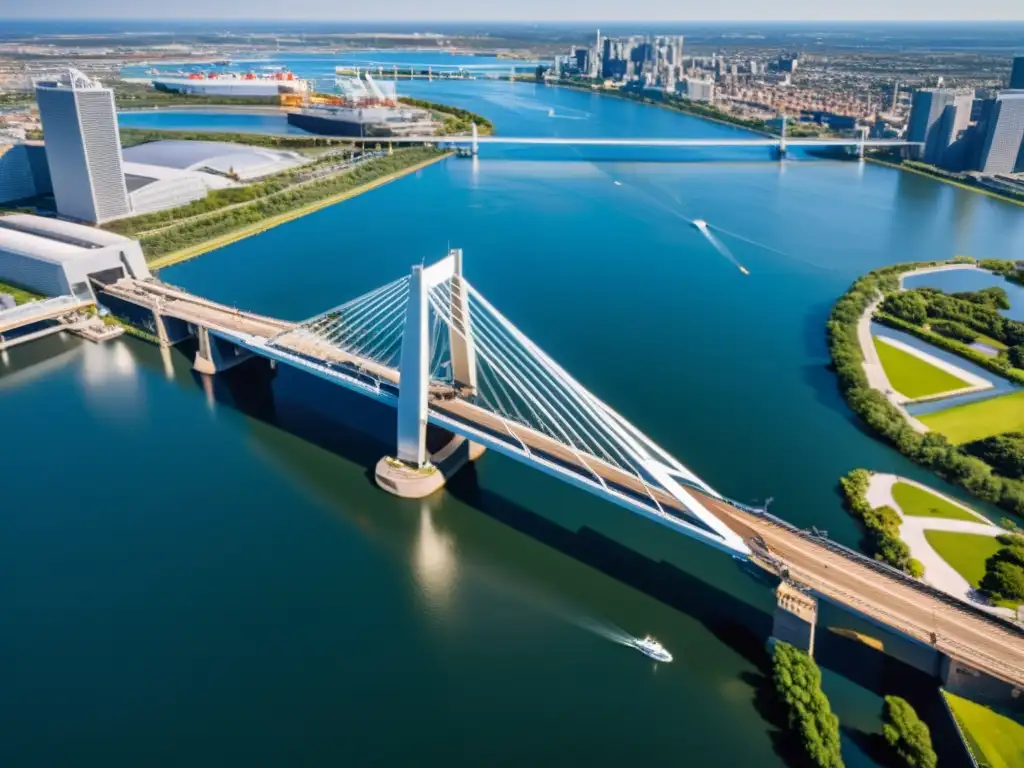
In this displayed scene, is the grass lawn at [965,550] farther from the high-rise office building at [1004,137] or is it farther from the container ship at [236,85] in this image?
the container ship at [236,85]

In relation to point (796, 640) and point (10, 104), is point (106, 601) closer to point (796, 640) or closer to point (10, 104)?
point (796, 640)

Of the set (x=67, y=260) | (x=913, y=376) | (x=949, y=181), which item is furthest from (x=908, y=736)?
(x=949, y=181)

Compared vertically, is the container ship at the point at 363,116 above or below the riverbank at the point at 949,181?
above

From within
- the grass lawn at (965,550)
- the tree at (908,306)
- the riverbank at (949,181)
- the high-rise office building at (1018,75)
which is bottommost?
the grass lawn at (965,550)

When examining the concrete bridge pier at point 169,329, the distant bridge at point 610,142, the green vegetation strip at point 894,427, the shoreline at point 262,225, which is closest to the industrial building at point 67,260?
the shoreline at point 262,225

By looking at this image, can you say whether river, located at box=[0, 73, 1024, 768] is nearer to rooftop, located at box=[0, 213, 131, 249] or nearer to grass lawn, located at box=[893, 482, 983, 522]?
grass lawn, located at box=[893, 482, 983, 522]

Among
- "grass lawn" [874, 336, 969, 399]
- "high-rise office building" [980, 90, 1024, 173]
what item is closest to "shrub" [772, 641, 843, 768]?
"grass lawn" [874, 336, 969, 399]
